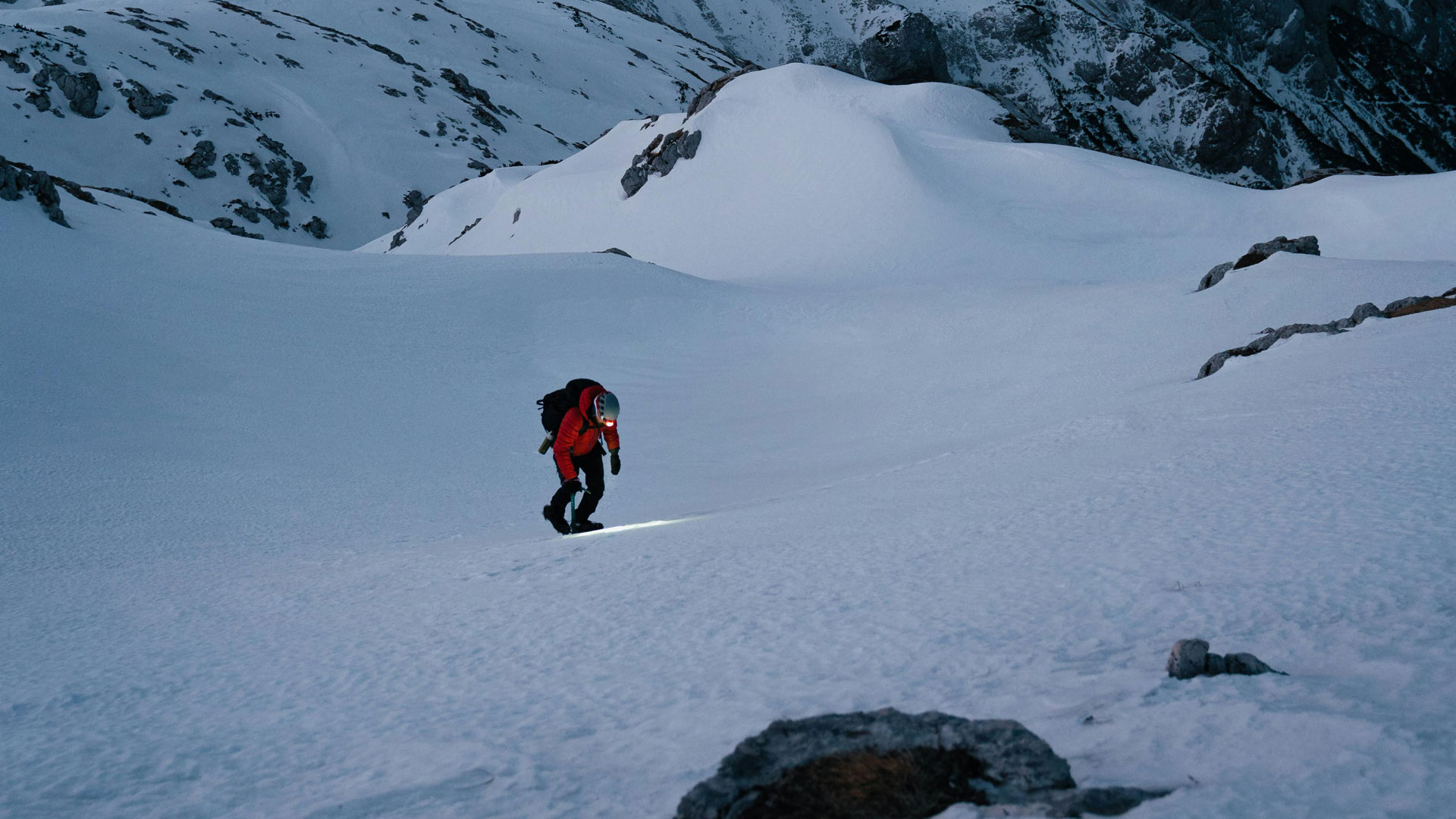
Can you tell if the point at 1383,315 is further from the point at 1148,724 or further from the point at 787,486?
the point at 1148,724

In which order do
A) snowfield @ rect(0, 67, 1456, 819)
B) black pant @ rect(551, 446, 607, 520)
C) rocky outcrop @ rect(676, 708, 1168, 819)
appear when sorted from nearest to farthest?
1. rocky outcrop @ rect(676, 708, 1168, 819)
2. snowfield @ rect(0, 67, 1456, 819)
3. black pant @ rect(551, 446, 607, 520)

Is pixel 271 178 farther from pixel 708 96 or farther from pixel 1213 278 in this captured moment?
pixel 1213 278

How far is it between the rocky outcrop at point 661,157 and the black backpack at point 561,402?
99.4 ft

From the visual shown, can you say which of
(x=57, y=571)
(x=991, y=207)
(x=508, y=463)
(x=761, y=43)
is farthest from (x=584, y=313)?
(x=761, y=43)

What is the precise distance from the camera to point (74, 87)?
60.7m

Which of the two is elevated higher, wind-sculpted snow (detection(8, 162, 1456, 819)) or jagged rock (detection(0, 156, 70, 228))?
jagged rock (detection(0, 156, 70, 228))

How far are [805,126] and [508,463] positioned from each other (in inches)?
1015

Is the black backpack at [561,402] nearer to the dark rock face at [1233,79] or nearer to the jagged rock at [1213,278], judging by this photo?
the jagged rock at [1213,278]

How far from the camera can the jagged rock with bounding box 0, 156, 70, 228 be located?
49.7ft

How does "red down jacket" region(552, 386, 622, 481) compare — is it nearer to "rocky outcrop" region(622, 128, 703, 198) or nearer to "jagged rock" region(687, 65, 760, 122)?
"rocky outcrop" region(622, 128, 703, 198)

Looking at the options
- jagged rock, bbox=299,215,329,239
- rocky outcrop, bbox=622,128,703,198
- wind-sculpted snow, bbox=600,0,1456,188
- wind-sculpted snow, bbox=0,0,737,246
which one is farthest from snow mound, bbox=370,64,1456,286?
wind-sculpted snow, bbox=600,0,1456,188

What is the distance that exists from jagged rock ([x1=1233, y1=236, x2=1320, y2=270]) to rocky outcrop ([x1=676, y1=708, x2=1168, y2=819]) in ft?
54.6

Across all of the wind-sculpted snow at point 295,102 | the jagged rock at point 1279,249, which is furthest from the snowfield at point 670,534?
the wind-sculpted snow at point 295,102

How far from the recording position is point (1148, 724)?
2129mm
